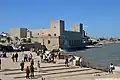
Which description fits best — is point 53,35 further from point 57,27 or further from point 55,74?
point 55,74

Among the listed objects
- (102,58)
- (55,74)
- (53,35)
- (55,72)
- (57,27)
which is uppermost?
(57,27)

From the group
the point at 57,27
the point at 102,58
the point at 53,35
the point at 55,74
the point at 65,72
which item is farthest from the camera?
the point at 53,35

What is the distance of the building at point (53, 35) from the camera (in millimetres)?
128250

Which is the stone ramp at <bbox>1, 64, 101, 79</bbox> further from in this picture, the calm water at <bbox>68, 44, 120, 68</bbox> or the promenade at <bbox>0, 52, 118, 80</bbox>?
the calm water at <bbox>68, 44, 120, 68</bbox>

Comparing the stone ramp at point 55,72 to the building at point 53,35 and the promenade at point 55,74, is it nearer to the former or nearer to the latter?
the promenade at point 55,74

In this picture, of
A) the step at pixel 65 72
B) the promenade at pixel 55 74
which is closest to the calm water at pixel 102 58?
the step at pixel 65 72

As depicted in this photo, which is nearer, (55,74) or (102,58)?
(55,74)

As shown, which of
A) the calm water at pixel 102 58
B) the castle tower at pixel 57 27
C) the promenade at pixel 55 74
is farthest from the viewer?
the castle tower at pixel 57 27

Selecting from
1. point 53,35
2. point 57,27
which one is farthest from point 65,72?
point 53,35

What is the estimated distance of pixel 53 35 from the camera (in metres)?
139

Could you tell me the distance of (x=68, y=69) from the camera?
88.8 ft

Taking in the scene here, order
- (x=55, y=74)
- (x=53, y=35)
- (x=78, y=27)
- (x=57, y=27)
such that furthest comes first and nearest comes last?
(x=78, y=27)
(x=53, y=35)
(x=57, y=27)
(x=55, y=74)

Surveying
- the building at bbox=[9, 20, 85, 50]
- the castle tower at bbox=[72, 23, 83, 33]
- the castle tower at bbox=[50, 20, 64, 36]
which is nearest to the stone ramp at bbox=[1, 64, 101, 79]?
the building at bbox=[9, 20, 85, 50]

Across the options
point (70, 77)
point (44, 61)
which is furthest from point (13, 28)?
point (70, 77)
